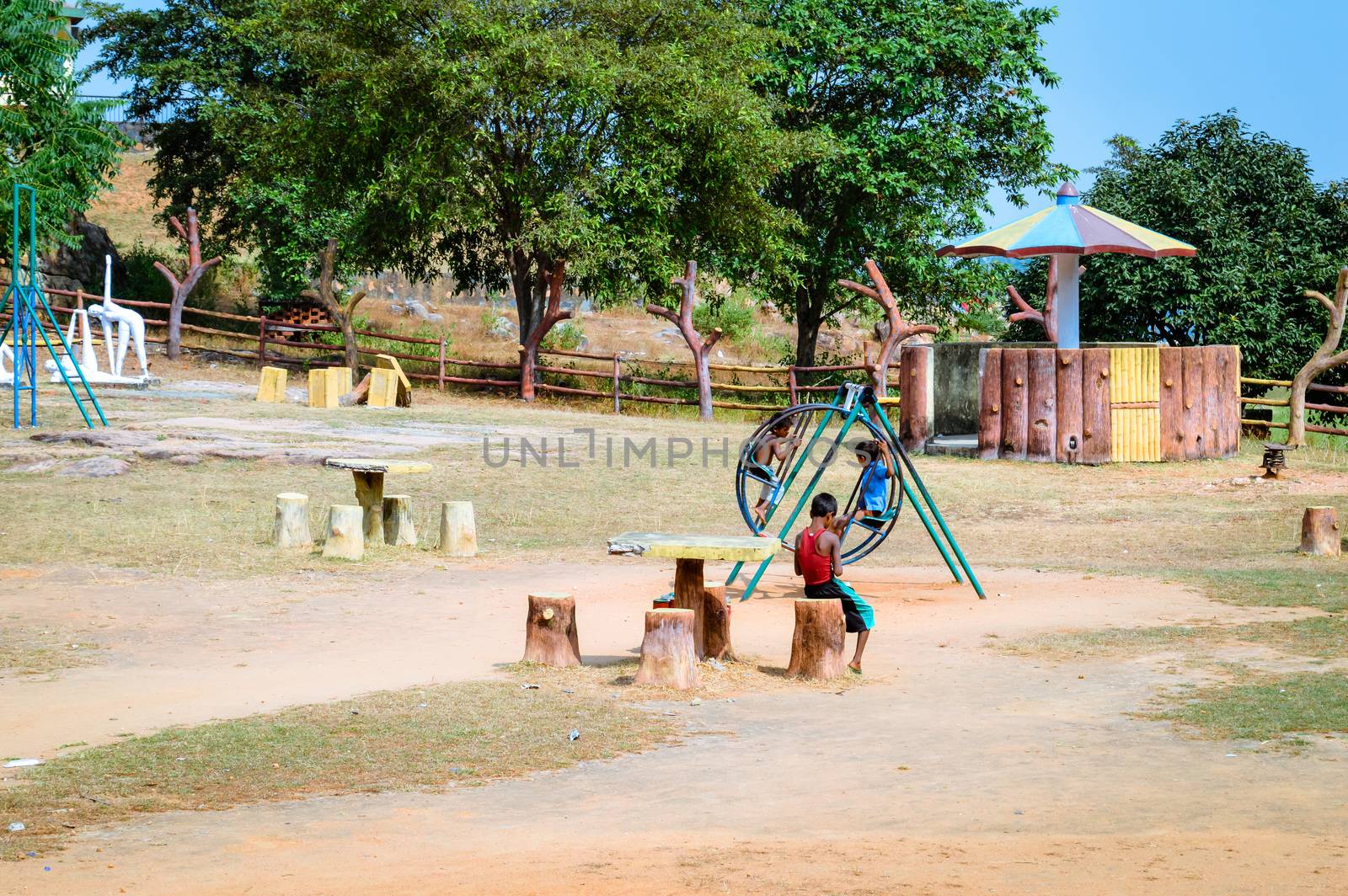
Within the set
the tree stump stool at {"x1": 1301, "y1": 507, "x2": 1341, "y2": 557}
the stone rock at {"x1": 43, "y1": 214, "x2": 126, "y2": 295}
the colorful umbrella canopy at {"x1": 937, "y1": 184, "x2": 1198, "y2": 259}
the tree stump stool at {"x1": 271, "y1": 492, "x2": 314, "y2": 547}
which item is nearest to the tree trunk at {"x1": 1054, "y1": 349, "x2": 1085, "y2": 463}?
the colorful umbrella canopy at {"x1": 937, "y1": 184, "x2": 1198, "y2": 259}

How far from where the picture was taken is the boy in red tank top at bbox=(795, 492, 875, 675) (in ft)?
28.8

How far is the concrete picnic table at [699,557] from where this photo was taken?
28.2ft

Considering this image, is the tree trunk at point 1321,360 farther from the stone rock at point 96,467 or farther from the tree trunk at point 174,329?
the tree trunk at point 174,329

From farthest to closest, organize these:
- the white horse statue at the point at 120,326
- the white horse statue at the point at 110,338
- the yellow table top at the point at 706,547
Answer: the white horse statue at the point at 120,326, the white horse statue at the point at 110,338, the yellow table top at the point at 706,547

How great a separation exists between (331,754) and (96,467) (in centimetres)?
1166

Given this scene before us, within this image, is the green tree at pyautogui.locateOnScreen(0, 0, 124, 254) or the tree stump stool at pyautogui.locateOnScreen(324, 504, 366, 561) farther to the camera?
the green tree at pyautogui.locateOnScreen(0, 0, 124, 254)

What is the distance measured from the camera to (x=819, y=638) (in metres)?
8.44

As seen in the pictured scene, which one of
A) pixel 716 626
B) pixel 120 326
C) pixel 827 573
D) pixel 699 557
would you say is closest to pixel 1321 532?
pixel 827 573

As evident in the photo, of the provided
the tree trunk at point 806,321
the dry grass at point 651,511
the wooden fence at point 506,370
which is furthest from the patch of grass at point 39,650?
the tree trunk at point 806,321

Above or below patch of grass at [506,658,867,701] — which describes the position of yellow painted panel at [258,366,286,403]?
above

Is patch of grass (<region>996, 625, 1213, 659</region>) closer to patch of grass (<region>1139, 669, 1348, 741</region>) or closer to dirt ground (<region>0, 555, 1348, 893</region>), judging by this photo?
dirt ground (<region>0, 555, 1348, 893</region>)

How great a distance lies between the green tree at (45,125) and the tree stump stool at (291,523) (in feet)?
67.4

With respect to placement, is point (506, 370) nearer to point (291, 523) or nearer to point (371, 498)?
point (371, 498)

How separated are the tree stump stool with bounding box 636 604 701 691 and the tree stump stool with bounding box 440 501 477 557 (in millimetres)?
5402
